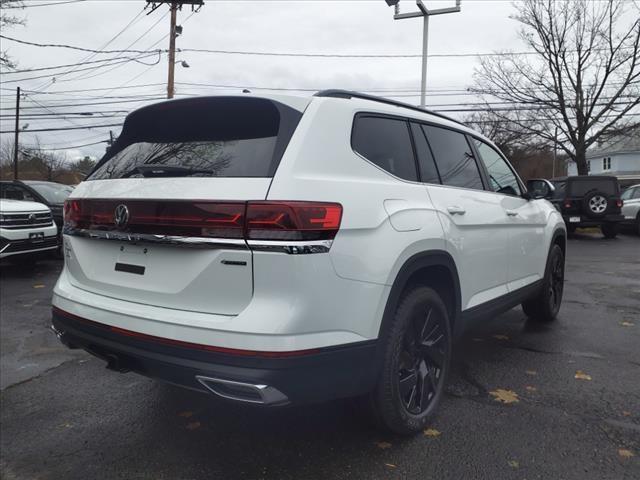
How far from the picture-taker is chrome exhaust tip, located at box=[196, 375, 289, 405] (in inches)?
82.5

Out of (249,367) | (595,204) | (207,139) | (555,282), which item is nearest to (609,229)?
(595,204)

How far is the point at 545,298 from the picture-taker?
16.8 ft

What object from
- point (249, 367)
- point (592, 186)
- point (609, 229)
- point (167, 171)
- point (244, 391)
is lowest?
point (244, 391)

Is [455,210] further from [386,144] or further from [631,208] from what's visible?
[631,208]

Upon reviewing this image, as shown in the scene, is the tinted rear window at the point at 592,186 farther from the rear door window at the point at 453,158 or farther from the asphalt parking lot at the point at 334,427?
the rear door window at the point at 453,158

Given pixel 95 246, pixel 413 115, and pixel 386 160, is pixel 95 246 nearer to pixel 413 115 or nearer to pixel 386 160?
pixel 386 160

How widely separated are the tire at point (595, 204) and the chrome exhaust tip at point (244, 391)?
1445 cm

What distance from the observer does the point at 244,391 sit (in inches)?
83.5

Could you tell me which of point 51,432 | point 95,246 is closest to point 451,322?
point 95,246

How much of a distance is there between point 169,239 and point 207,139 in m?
0.56

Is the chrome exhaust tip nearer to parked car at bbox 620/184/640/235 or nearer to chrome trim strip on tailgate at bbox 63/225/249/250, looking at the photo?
chrome trim strip on tailgate at bbox 63/225/249/250

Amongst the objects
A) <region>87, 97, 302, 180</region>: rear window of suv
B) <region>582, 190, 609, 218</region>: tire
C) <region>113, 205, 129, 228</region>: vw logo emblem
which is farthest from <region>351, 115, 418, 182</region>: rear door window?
<region>582, 190, 609, 218</region>: tire

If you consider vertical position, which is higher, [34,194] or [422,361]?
[34,194]

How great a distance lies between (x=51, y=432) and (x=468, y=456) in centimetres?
243
